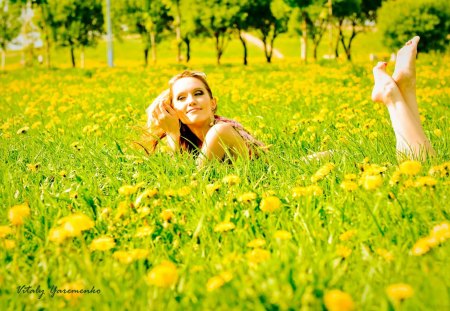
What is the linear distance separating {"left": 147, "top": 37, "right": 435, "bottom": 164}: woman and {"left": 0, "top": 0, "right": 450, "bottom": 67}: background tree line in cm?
2876

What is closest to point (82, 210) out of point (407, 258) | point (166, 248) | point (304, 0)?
point (166, 248)

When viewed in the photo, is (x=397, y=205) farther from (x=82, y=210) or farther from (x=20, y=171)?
(x=20, y=171)

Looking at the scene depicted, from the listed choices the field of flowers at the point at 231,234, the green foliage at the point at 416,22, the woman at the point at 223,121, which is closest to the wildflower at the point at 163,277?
the field of flowers at the point at 231,234

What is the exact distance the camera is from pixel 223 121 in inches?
133

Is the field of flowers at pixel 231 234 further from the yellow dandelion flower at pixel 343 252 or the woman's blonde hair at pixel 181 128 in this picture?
the woman's blonde hair at pixel 181 128

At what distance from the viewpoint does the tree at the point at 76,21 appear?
42125 mm

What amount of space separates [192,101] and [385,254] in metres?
2.16

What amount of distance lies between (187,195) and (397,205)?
949 mm

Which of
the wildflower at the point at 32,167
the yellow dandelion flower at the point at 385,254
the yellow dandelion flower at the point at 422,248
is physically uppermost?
the yellow dandelion flower at the point at 422,248

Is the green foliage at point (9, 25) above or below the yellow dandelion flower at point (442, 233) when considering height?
below

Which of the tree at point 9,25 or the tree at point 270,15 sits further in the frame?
the tree at point 9,25

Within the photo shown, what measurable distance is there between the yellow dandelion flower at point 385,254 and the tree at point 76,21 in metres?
43.5

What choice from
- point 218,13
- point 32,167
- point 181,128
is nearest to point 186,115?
point 181,128

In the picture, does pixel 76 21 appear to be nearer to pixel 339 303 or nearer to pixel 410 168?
pixel 410 168
